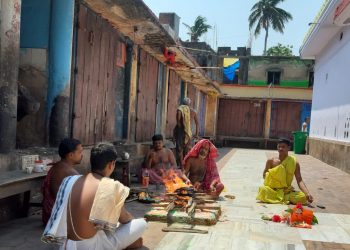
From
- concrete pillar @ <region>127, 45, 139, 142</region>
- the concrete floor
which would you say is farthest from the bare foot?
concrete pillar @ <region>127, 45, 139, 142</region>

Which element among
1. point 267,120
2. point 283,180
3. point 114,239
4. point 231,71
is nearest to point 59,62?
point 114,239

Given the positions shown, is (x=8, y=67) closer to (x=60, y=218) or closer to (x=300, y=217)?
(x=60, y=218)

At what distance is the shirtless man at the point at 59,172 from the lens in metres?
4.42

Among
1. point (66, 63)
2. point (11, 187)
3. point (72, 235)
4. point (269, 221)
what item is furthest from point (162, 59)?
point (72, 235)

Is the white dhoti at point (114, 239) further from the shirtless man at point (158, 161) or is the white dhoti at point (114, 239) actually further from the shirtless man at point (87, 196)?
the shirtless man at point (158, 161)

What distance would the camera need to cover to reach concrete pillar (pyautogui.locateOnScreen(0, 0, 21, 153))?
4.69 meters

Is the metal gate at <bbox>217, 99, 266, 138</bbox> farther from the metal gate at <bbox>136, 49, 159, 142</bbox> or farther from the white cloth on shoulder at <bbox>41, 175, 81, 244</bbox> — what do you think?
the white cloth on shoulder at <bbox>41, 175, 81, 244</bbox>

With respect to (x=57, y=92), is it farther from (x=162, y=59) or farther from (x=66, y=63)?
(x=162, y=59)

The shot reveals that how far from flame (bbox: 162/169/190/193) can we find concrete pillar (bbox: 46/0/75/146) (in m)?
2.04

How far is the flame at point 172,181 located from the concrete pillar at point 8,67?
274 centimetres

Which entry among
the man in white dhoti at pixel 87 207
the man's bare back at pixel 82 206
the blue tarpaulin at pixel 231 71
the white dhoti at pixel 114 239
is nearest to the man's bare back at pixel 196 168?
the white dhoti at pixel 114 239

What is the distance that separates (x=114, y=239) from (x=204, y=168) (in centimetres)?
363

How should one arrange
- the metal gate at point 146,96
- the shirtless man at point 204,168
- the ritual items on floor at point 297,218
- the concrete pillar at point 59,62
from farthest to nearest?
1. the metal gate at point 146,96
2. the shirtless man at point 204,168
3. the concrete pillar at point 59,62
4. the ritual items on floor at point 297,218

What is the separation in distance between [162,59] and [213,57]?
18412 mm
